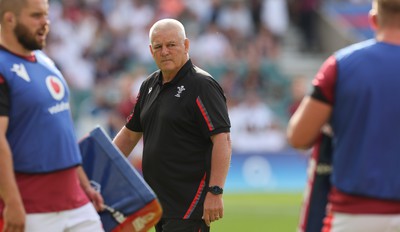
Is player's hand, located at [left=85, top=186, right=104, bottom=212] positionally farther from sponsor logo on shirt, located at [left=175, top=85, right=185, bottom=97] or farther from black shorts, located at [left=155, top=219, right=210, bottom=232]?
sponsor logo on shirt, located at [left=175, top=85, right=185, bottom=97]

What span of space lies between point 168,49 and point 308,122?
2.21 m

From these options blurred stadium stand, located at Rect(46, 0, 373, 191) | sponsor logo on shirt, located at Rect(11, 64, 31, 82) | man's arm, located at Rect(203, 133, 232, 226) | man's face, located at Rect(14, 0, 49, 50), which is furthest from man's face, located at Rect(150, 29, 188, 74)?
blurred stadium stand, located at Rect(46, 0, 373, 191)

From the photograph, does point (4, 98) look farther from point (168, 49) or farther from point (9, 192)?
point (168, 49)

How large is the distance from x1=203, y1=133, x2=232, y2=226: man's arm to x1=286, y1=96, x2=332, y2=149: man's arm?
5.76ft

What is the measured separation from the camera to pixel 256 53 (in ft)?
80.7

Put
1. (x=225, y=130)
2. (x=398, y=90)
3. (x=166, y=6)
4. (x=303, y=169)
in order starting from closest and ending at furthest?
1. (x=398, y=90)
2. (x=225, y=130)
3. (x=303, y=169)
4. (x=166, y=6)

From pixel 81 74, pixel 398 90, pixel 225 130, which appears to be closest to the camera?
pixel 398 90

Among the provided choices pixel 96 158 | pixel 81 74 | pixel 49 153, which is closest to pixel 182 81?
pixel 96 158

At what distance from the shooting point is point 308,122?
18.7 feet

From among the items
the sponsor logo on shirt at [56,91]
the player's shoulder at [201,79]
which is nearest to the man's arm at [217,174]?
the player's shoulder at [201,79]

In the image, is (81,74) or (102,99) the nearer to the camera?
(102,99)

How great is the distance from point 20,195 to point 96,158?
0.77 m

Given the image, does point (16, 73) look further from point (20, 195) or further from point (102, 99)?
point (102, 99)

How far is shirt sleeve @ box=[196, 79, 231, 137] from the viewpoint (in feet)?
24.8
